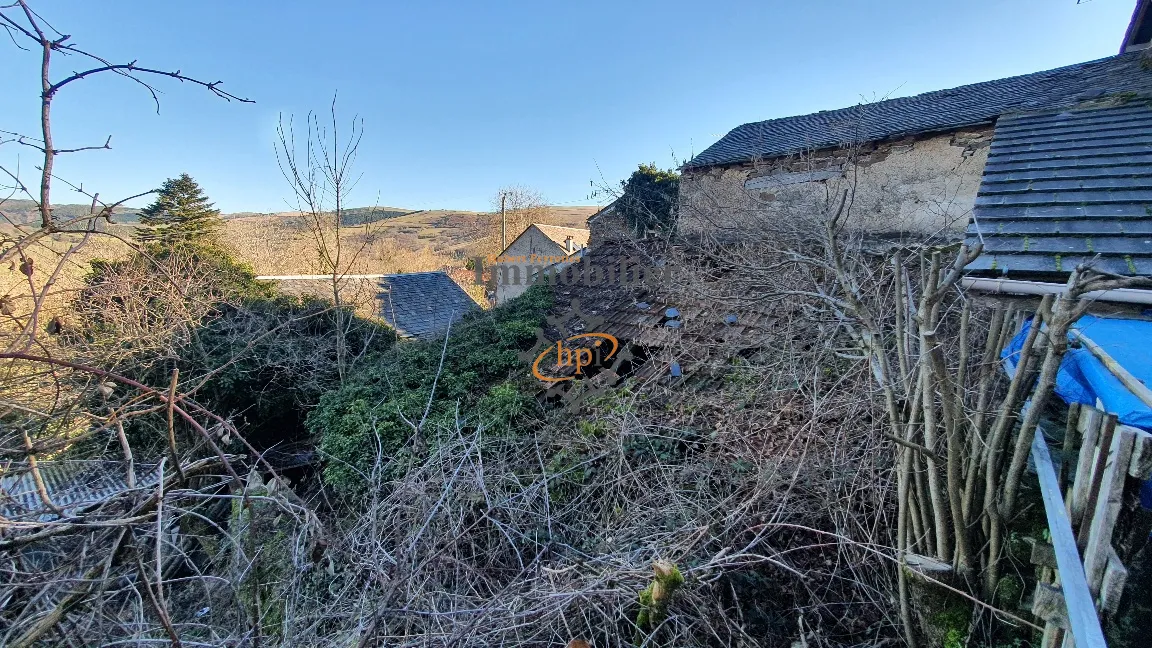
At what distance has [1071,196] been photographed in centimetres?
489

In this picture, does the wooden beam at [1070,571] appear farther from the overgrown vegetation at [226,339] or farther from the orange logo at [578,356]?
the overgrown vegetation at [226,339]

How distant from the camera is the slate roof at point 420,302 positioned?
48.1 ft

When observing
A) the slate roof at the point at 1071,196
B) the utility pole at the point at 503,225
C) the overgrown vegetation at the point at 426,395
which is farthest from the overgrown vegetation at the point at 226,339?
the utility pole at the point at 503,225

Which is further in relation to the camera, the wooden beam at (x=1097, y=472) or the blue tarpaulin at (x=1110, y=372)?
the blue tarpaulin at (x=1110, y=372)

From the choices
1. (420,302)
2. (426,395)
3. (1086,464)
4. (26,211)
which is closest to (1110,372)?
(1086,464)

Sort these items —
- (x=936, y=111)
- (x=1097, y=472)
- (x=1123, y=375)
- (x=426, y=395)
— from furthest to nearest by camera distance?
(x=936, y=111) < (x=426, y=395) < (x=1123, y=375) < (x=1097, y=472)

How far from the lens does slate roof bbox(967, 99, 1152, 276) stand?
4.17 metres

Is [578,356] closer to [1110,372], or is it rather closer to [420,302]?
[1110,372]

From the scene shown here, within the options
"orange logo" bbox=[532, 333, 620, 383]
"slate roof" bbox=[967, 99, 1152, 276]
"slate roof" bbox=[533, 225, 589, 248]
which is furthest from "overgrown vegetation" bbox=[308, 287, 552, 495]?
"slate roof" bbox=[533, 225, 589, 248]

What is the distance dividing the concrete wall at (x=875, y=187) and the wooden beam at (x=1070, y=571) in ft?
18.1

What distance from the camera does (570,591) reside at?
9.91ft

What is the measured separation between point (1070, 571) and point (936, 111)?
37.9ft

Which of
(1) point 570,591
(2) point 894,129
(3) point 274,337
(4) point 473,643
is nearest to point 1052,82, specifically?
(2) point 894,129

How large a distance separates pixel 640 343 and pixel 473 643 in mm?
4642
